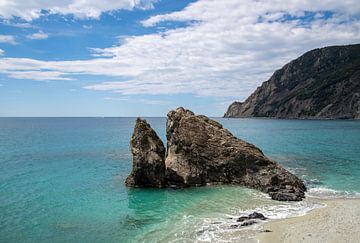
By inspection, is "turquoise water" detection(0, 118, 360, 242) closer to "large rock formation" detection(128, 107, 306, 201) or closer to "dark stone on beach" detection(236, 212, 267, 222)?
"dark stone on beach" detection(236, 212, 267, 222)

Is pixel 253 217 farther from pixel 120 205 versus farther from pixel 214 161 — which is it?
pixel 214 161

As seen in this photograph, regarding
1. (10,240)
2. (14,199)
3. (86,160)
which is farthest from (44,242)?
(86,160)

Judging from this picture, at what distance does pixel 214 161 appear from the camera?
37281 mm

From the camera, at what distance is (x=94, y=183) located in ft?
124

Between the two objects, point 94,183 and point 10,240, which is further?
point 94,183

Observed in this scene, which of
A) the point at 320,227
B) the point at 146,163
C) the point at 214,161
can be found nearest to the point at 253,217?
the point at 320,227

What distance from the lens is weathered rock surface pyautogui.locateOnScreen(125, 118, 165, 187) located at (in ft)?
116

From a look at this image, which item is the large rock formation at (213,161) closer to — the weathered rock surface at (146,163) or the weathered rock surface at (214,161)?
the weathered rock surface at (214,161)

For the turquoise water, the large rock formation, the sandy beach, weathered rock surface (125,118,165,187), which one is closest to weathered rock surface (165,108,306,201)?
the large rock formation

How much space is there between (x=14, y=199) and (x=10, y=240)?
10275mm

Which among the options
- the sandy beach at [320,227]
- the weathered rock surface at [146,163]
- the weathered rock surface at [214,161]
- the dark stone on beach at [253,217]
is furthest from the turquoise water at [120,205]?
the weathered rock surface at [214,161]

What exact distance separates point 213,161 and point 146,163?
7.03 metres

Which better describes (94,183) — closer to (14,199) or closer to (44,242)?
(14,199)

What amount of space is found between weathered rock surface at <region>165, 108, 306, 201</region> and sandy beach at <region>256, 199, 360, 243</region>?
7.34 m
